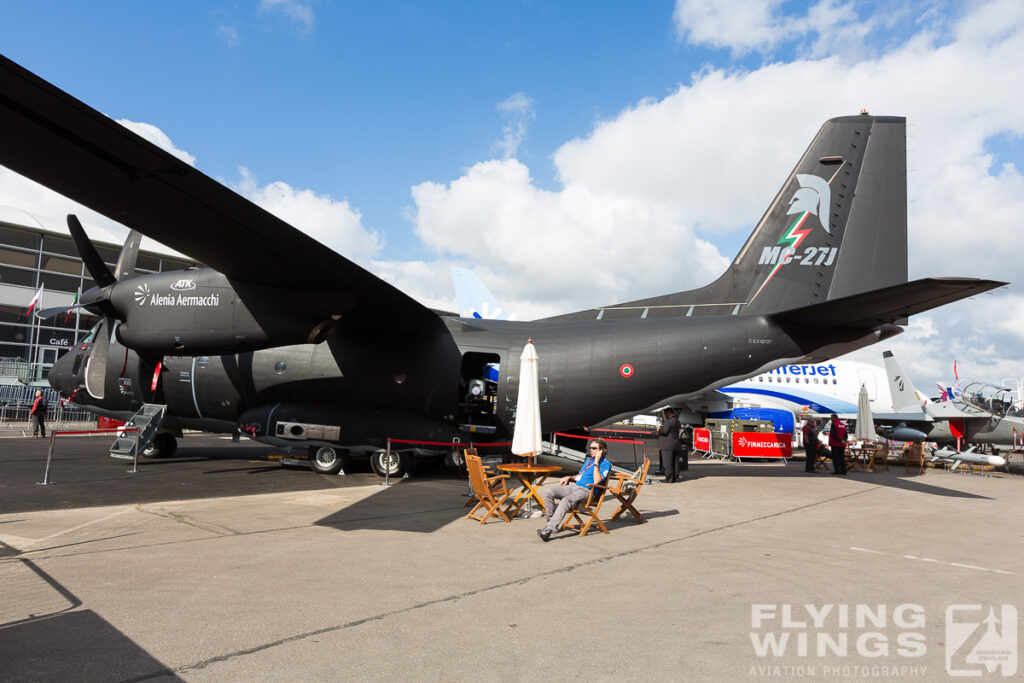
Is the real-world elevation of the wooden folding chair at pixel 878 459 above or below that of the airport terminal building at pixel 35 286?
below

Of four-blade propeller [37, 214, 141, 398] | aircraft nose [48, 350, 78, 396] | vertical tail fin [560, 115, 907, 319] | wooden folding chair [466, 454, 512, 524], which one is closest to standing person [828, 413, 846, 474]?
vertical tail fin [560, 115, 907, 319]

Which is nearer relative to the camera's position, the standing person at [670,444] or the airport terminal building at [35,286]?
the standing person at [670,444]

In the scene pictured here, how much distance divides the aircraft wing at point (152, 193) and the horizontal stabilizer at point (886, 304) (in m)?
8.21

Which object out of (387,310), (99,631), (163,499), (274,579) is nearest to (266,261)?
(387,310)

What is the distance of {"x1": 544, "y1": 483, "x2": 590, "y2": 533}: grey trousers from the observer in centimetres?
752

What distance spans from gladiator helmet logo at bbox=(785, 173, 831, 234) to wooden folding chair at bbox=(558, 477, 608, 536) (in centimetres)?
911

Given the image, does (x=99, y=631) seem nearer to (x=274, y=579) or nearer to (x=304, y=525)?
(x=274, y=579)

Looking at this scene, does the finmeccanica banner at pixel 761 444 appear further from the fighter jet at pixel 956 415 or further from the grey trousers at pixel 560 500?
the grey trousers at pixel 560 500

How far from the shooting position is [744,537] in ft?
25.6

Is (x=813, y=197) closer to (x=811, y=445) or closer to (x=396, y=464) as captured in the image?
(x=811, y=445)

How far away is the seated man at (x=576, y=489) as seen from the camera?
7633 mm

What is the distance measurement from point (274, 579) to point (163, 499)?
556cm

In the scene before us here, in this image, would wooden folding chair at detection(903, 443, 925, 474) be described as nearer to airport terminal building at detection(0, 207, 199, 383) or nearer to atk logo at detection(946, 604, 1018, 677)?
atk logo at detection(946, 604, 1018, 677)

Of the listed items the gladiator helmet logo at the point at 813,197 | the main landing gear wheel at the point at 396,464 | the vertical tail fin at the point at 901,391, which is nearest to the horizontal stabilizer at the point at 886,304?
the gladiator helmet logo at the point at 813,197
